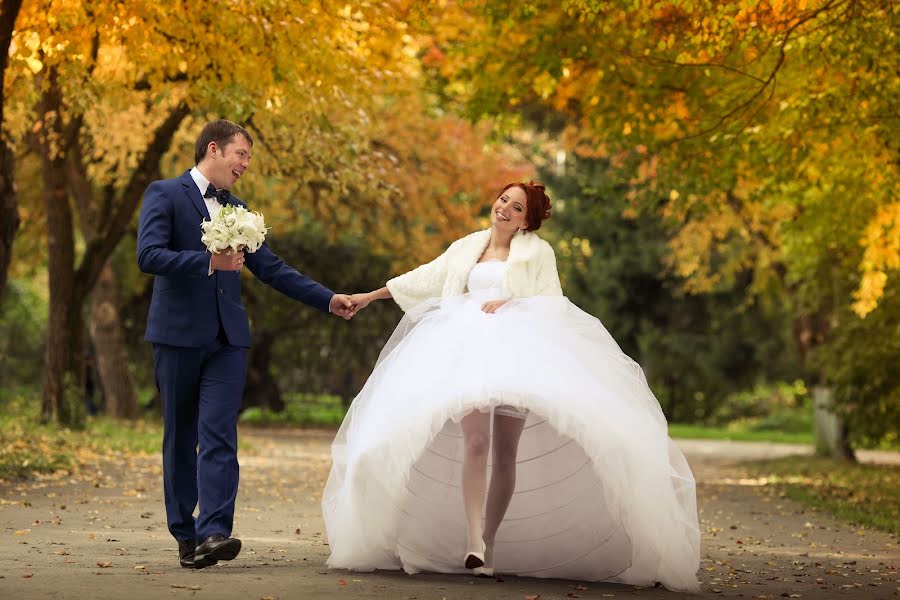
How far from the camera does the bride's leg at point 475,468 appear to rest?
7848 mm

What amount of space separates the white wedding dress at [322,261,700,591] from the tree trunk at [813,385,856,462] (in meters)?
16.8

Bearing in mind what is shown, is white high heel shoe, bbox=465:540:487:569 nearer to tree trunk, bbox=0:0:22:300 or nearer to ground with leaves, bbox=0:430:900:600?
ground with leaves, bbox=0:430:900:600

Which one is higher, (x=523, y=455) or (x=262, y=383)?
(x=523, y=455)

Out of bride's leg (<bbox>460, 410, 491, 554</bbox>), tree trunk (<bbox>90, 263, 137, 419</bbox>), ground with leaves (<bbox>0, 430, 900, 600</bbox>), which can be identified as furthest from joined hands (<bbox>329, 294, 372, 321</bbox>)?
tree trunk (<bbox>90, 263, 137, 419</bbox>)

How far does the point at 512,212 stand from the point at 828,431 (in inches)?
729

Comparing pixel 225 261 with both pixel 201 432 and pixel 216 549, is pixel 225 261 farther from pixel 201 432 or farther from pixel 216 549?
pixel 216 549

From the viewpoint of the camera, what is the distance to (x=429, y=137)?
2767cm

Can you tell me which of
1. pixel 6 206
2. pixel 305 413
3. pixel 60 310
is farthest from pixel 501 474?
pixel 305 413

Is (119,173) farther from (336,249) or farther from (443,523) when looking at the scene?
(443,523)

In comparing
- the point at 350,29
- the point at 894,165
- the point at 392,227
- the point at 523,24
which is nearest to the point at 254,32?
the point at 350,29

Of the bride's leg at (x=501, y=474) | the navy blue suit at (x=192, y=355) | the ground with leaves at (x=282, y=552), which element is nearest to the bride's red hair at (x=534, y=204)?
the bride's leg at (x=501, y=474)

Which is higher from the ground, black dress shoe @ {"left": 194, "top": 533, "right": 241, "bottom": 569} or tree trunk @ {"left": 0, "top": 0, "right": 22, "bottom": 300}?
tree trunk @ {"left": 0, "top": 0, "right": 22, "bottom": 300}

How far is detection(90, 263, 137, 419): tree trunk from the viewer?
1075 inches

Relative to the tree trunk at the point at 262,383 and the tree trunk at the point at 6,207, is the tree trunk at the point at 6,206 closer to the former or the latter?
the tree trunk at the point at 6,207
